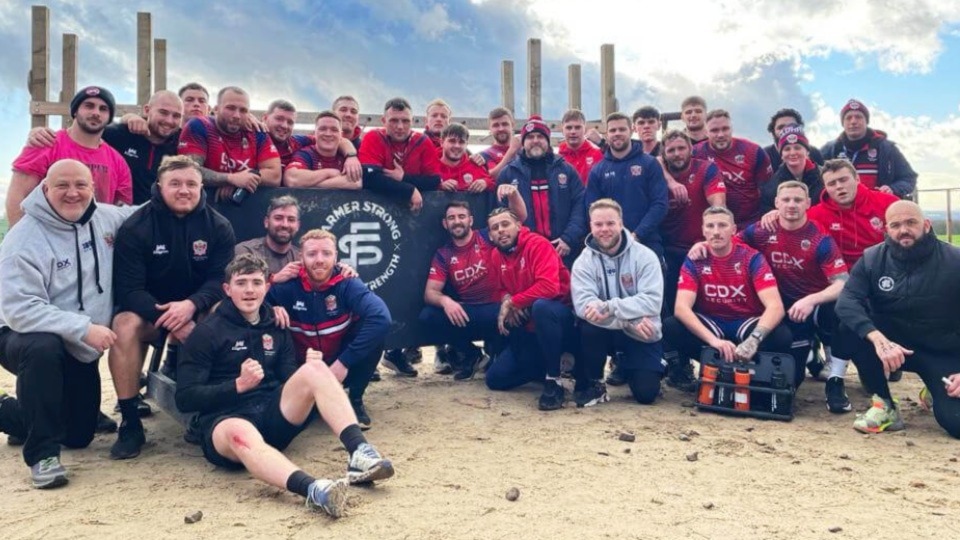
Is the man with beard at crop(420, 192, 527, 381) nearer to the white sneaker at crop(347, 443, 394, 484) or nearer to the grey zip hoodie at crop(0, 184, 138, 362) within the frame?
→ the white sneaker at crop(347, 443, 394, 484)

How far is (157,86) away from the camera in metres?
10.1

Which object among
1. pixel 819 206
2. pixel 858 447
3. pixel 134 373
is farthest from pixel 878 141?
pixel 134 373

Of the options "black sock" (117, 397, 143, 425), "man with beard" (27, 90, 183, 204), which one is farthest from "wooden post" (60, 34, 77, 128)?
"black sock" (117, 397, 143, 425)

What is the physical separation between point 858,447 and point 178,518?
3.94 meters

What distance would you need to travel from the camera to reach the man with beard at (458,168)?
259 inches

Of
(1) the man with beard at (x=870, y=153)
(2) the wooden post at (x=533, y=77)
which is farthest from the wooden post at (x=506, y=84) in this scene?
(1) the man with beard at (x=870, y=153)

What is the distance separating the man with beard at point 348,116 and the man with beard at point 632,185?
2.38m

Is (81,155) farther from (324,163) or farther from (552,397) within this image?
(552,397)

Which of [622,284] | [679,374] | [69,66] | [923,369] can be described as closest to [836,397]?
[923,369]

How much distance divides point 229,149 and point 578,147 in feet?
11.6

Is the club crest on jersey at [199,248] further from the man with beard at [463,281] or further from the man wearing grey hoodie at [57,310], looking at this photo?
the man with beard at [463,281]

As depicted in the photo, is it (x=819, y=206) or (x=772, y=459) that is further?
(x=819, y=206)

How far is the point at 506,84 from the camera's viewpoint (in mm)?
12383

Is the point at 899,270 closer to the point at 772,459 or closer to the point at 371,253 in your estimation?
the point at 772,459
